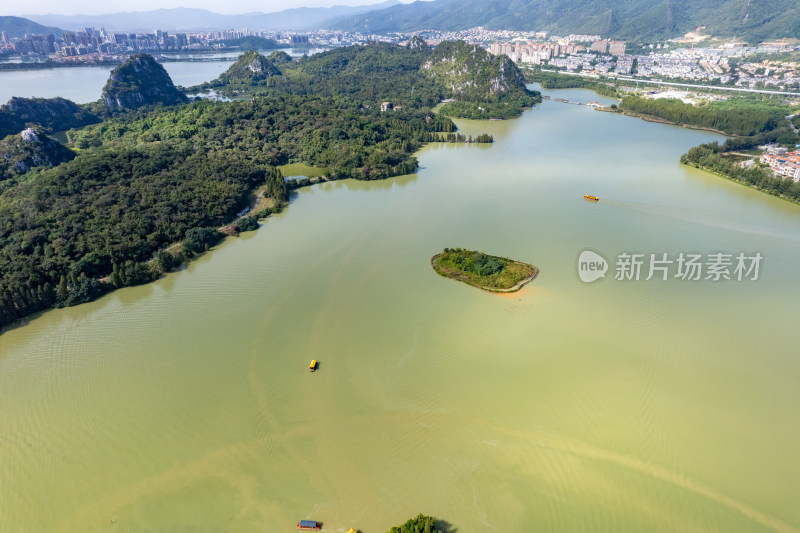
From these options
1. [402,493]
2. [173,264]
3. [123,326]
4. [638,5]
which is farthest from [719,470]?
[638,5]

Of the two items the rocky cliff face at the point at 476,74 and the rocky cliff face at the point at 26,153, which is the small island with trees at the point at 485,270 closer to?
the rocky cliff face at the point at 26,153

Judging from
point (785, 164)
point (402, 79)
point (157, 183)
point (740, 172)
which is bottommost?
point (740, 172)

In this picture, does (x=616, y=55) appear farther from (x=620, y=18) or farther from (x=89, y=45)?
(x=89, y=45)

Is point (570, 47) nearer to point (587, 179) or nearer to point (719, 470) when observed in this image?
point (587, 179)

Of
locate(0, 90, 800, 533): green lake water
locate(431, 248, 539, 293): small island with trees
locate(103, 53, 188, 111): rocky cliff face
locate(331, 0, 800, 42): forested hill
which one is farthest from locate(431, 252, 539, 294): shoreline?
locate(331, 0, 800, 42): forested hill

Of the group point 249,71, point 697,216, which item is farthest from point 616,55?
point 697,216

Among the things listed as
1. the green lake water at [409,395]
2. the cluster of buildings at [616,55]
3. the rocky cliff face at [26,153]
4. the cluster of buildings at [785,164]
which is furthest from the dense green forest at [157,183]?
the cluster of buildings at [616,55]
